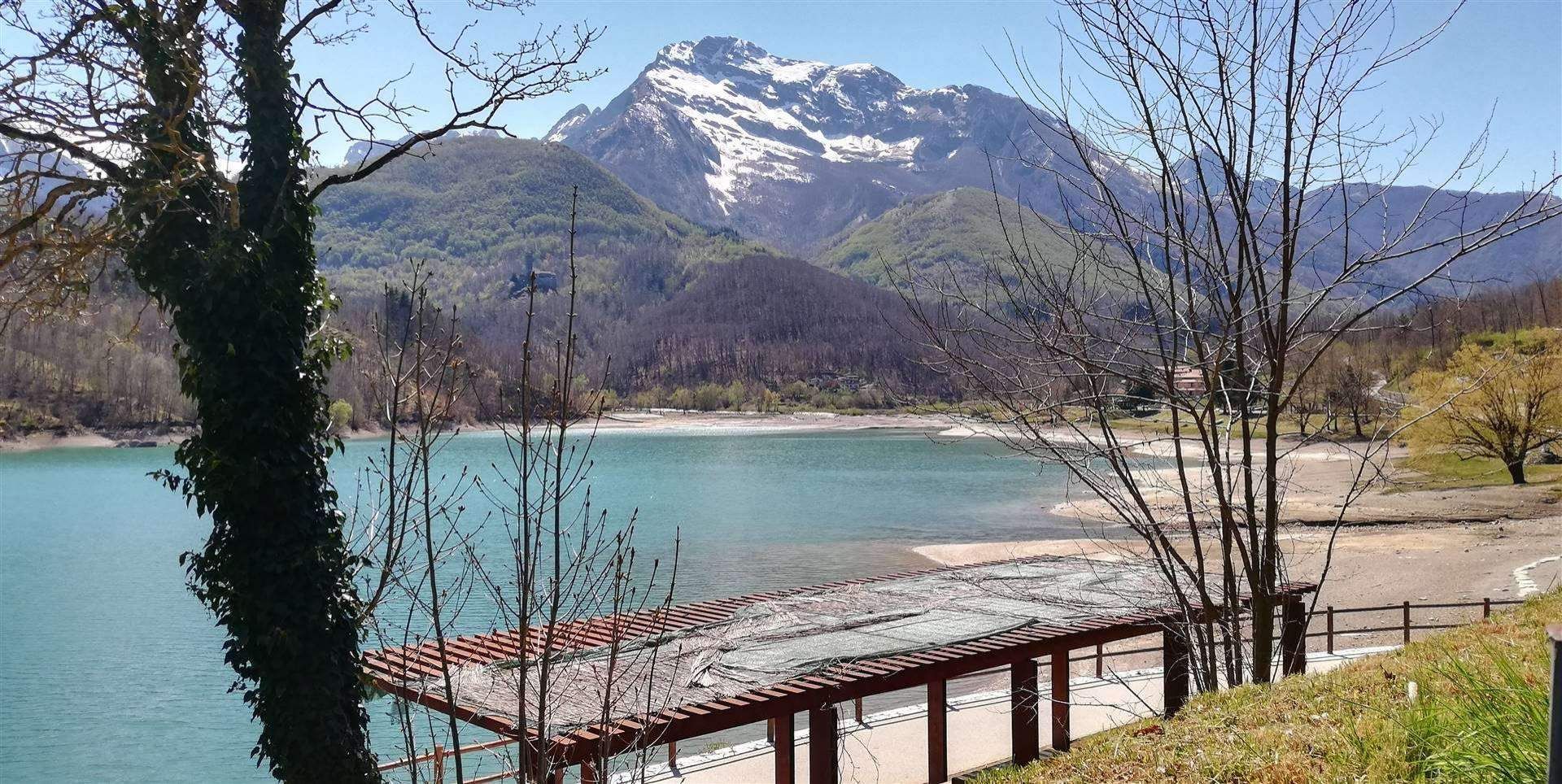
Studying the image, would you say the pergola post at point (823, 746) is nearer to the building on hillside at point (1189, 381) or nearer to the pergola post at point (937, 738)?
the pergola post at point (937, 738)

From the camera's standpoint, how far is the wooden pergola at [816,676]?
802 cm

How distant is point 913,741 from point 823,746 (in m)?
4.86

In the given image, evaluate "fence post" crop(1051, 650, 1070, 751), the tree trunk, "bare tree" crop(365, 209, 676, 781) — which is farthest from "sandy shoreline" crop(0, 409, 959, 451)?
"bare tree" crop(365, 209, 676, 781)

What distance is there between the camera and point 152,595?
99.2 feet

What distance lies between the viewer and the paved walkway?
13.3 m

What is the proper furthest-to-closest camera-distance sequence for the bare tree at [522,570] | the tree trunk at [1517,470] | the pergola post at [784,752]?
the tree trunk at [1517,470], the pergola post at [784,752], the bare tree at [522,570]

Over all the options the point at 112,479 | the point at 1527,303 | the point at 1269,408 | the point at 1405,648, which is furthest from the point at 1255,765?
the point at 1527,303

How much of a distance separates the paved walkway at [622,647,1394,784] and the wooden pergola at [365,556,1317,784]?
1163mm

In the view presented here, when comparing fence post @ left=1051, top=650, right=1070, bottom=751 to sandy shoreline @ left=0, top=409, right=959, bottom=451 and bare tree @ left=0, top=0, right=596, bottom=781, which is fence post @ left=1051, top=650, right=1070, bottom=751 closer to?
bare tree @ left=0, top=0, right=596, bottom=781

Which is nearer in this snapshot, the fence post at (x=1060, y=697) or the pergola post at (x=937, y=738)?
the pergola post at (x=937, y=738)

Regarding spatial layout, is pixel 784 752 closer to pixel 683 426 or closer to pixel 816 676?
pixel 816 676

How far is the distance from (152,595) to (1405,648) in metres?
31.5

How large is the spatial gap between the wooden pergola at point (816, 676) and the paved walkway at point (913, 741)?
116 cm

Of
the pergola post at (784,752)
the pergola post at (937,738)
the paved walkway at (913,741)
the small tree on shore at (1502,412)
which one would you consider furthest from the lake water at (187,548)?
the small tree on shore at (1502,412)
